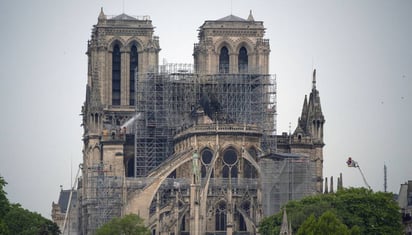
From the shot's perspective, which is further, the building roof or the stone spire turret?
the building roof

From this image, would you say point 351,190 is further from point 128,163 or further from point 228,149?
point 128,163

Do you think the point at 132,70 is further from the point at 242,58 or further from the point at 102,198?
the point at 102,198

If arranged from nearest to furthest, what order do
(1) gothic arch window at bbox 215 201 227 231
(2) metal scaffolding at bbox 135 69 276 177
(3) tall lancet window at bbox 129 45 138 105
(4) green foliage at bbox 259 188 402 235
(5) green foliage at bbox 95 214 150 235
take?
(4) green foliage at bbox 259 188 402 235 → (5) green foliage at bbox 95 214 150 235 → (1) gothic arch window at bbox 215 201 227 231 → (2) metal scaffolding at bbox 135 69 276 177 → (3) tall lancet window at bbox 129 45 138 105

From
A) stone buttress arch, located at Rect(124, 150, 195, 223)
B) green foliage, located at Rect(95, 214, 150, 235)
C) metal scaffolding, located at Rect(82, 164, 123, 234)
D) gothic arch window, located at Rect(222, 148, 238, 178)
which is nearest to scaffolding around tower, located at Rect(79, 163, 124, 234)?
metal scaffolding, located at Rect(82, 164, 123, 234)

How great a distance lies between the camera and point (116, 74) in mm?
190250

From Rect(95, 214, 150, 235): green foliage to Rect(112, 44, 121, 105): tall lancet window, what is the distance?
3484 cm

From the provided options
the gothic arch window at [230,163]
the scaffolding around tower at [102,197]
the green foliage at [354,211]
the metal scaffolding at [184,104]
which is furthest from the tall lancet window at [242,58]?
the green foliage at [354,211]

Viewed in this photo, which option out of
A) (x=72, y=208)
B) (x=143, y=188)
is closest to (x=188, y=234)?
(x=143, y=188)

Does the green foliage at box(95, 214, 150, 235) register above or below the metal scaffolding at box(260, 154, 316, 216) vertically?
below

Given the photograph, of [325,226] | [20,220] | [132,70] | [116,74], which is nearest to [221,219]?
[20,220]

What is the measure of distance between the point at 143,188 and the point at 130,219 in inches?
518

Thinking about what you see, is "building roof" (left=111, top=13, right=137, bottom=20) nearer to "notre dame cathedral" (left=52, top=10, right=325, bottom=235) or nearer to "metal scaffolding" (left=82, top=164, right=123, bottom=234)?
"notre dame cathedral" (left=52, top=10, right=325, bottom=235)

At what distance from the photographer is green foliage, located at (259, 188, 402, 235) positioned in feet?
481

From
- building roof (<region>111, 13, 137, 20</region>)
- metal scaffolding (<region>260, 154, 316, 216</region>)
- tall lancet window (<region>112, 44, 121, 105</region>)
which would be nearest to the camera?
metal scaffolding (<region>260, 154, 316, 216</region>)
